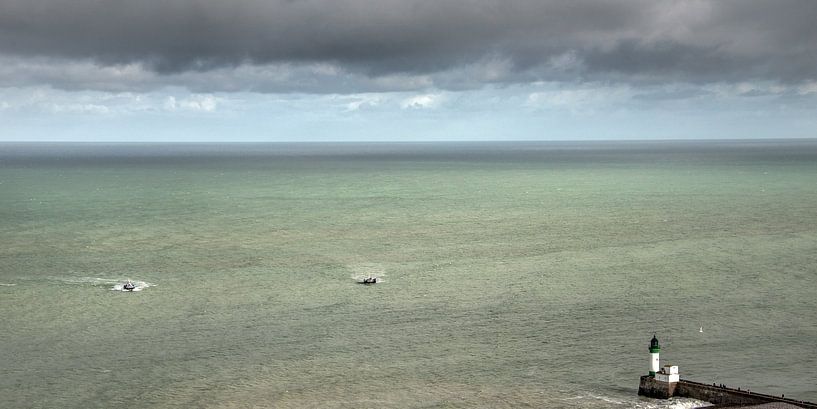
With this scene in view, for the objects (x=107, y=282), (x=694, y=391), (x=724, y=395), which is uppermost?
(x=724, y=395)

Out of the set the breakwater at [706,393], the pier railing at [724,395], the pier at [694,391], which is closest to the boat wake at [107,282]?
the pier at [694,391]

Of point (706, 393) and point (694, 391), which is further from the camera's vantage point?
point (694, 391)

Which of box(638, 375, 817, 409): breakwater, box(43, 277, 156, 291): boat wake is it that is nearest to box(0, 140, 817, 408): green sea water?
box(43, 277, 156, 291): boat wake

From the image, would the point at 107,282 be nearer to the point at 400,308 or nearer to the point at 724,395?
the point at 400,308

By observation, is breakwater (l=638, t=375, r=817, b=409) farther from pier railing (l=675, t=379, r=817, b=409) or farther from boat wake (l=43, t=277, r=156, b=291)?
boat wake (l=43, t=277, r=156, b=291)

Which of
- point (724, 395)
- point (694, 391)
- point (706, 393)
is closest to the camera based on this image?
point (724, 395)

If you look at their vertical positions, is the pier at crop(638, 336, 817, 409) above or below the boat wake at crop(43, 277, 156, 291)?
above

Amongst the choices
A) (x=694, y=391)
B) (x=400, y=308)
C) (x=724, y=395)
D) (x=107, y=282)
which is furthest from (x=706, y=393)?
(x=107, y=282)
